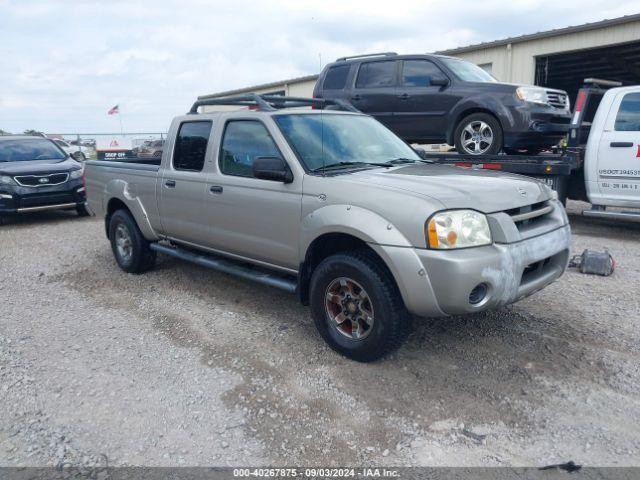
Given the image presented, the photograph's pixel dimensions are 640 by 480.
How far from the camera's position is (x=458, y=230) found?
3357 mm

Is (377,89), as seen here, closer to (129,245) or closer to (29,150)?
(129,245)

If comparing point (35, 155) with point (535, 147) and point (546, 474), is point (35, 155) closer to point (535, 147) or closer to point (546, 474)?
point (535, 147)

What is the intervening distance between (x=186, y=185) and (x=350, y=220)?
7.24ft

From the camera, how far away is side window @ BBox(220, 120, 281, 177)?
4.54 metres

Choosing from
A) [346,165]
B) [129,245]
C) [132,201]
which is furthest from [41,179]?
[346,165]

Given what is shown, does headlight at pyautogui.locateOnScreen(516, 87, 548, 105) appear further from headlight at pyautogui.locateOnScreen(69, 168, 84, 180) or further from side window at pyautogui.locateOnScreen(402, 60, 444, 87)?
headlight at pyautogui.locateOnScreen(69, 168, 84, 180)

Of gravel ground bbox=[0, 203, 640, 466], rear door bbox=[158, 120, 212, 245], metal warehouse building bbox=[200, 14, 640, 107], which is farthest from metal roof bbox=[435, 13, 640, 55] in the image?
rear door bbox=[158, 120, 212, 245]

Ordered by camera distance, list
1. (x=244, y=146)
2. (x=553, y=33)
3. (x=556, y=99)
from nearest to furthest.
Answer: (x=244, y=146) → (x=556, y=99) → (x=553, y=33)

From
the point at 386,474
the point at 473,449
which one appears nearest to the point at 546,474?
the point at 473,449

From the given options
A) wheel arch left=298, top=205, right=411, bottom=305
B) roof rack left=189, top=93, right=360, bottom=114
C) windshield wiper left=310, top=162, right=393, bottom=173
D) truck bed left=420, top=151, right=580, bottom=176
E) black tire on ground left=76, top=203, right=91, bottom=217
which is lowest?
black tire on ground left=76, top=203, right=91, bottom=217

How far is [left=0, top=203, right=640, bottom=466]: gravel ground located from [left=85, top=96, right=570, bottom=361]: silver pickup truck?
0.42 meters

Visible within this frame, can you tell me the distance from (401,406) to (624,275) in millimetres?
3855

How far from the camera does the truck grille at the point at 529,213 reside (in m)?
3.69

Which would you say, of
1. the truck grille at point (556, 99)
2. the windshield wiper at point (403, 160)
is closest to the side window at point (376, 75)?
the truck grille at point (556, 99)
